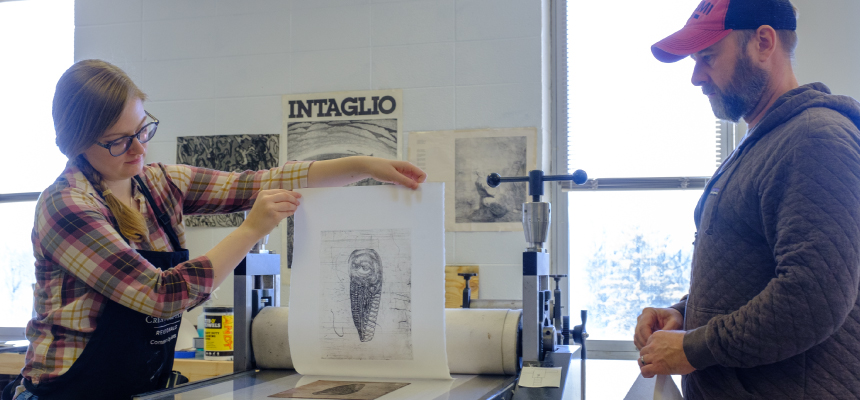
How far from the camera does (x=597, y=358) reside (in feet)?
9.41

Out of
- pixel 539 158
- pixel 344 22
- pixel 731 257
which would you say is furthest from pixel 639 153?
pixel 731 257

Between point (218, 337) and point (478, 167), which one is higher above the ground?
point (478, 167)

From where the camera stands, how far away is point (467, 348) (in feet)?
4.43

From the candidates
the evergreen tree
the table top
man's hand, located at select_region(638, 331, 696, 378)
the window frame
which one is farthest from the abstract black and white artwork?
the window frame

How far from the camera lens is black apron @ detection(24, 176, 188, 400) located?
1.13m

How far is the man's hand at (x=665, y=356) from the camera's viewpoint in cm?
114

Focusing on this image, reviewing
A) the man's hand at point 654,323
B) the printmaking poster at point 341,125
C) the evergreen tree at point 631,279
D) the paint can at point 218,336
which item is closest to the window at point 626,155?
the evergreen tree at point 631,279

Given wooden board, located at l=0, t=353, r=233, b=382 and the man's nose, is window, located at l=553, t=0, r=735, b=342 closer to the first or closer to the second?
wooden board, located at l=0, t=353, r=233, b=382

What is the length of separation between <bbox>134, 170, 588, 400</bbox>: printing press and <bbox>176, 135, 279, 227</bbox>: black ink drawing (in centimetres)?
152

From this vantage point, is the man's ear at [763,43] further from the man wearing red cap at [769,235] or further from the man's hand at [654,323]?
the man's hand at [654,323]

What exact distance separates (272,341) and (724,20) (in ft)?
3.55

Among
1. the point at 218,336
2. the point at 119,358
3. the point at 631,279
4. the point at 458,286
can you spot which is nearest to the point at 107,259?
the point at 119,358

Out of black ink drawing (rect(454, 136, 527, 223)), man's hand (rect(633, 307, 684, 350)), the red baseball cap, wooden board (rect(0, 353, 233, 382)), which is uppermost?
the red baseball cap

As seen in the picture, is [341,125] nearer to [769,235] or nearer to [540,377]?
[540,377]
